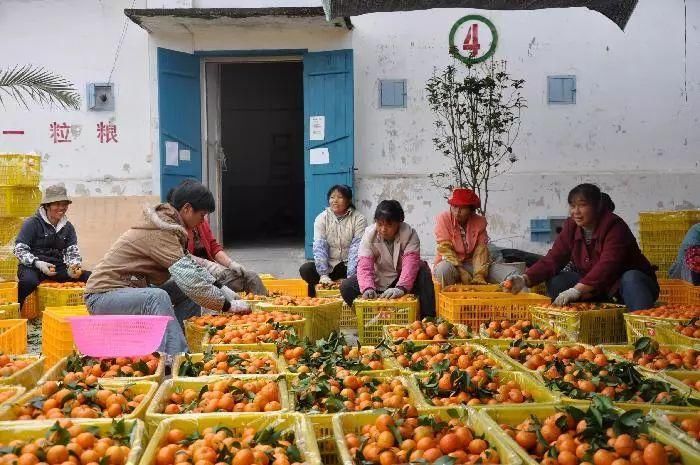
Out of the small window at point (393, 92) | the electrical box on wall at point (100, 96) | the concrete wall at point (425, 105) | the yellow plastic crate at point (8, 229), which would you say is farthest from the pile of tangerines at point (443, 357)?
the electrical box on wall at point (100, 96)

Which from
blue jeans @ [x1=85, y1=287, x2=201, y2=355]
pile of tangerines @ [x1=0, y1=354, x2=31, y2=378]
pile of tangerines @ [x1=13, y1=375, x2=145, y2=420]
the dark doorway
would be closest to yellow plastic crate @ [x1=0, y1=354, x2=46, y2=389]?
pile of tangerines @ [x1=0, y1=354, x2=31, y2=378]

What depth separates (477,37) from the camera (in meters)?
9.30

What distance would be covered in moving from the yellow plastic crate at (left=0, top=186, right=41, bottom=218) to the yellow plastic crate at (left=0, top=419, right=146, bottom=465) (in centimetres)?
586

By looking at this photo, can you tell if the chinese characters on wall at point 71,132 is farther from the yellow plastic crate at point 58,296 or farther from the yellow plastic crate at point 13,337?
the yellow plastic crate at point 13,337

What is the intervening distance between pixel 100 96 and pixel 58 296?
3.70 meters

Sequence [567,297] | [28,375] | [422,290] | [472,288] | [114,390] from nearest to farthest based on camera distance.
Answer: [114,390], [28,375], [567,297], [472,288], [422,290]

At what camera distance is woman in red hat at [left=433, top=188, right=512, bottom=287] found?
247 inches

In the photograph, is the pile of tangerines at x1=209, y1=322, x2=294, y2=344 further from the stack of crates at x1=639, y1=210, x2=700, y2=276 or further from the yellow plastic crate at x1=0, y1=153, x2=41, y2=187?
the stack of crates at x1=639, y1=210, x2=700, y2=276

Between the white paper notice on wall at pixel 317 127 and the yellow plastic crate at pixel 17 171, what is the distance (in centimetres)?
334

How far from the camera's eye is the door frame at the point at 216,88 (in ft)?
31.1

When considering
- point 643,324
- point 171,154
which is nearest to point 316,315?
point 643,324

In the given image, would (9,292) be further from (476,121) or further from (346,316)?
(476,121)

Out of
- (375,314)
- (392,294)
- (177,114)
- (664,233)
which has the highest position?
(177,114)

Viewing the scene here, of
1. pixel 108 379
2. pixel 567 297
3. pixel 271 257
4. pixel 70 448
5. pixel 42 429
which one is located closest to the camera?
pixel 70 448
